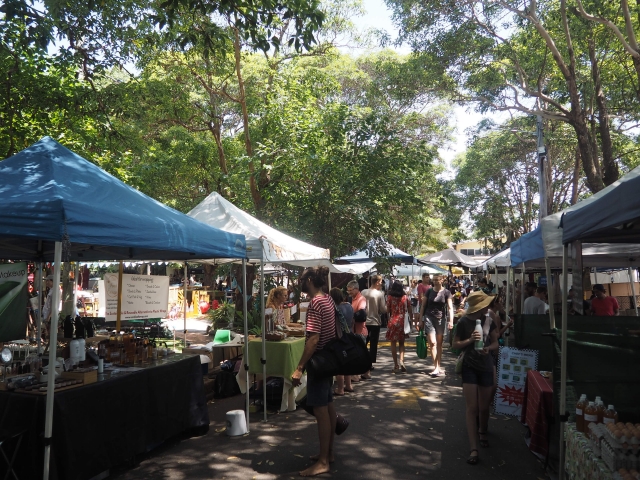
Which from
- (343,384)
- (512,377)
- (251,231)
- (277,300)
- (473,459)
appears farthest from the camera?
(277,300)

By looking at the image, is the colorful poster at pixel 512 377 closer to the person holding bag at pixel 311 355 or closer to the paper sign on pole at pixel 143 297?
the person holding bag at pixel 311 355

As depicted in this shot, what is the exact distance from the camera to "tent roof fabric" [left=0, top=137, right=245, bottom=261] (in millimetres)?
4047

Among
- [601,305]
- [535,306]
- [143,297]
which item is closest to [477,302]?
[143,297]

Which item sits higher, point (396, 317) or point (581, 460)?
point (396, 317)

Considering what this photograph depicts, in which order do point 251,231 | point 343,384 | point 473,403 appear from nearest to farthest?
point 473,403
point 251,231
point 343,384

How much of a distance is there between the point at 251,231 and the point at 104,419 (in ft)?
12.4

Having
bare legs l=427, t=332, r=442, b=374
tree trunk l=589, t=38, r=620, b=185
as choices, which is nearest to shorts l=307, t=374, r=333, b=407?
bare legs l=427, t=332, r=442, b=374

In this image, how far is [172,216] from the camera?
18.7 feet

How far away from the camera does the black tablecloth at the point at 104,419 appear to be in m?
4.35

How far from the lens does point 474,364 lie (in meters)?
5.43

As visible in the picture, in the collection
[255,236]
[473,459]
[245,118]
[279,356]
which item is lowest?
[473,459]

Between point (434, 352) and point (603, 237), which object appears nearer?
point (603, 237)

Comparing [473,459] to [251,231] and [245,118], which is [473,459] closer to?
[251,231]

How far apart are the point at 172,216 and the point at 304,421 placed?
3.19 m
